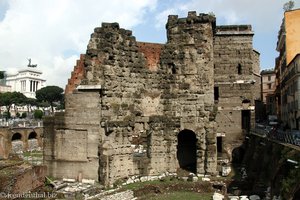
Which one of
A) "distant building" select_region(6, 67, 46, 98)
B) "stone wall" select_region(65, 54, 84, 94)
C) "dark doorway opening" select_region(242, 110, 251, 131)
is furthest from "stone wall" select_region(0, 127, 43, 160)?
"distant building" select_region(6, 67, 46, 98)

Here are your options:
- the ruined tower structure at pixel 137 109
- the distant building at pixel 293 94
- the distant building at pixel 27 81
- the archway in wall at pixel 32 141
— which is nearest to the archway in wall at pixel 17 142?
the archway in wall at pixel 32 141

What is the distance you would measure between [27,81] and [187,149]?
126 meters

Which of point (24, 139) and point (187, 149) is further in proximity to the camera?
point (24, 139)

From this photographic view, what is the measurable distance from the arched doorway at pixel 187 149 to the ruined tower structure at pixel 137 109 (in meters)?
0.07

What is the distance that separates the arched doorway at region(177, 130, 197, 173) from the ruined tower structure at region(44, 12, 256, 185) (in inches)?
2.6

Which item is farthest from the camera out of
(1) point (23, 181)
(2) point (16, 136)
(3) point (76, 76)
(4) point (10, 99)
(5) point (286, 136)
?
(4) point (10, 99)

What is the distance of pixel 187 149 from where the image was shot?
25531mm

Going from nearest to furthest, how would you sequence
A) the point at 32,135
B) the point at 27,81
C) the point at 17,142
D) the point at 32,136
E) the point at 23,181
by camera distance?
the point at 23,181 < the point at 17,142 < the point at 32,135 < the point at 32,136 < the point at 27,81

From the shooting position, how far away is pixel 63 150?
21.2 metres

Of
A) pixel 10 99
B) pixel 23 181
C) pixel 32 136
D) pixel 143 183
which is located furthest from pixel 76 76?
pixel 10 99

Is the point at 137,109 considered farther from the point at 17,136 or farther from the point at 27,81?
the point at 27,81

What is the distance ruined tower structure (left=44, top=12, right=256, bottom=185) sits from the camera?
20969 mm

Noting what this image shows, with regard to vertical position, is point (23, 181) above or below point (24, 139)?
above

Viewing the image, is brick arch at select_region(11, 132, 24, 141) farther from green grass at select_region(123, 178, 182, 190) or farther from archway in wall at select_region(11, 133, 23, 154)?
green grass at select_region(123, 178, 182, 190)
